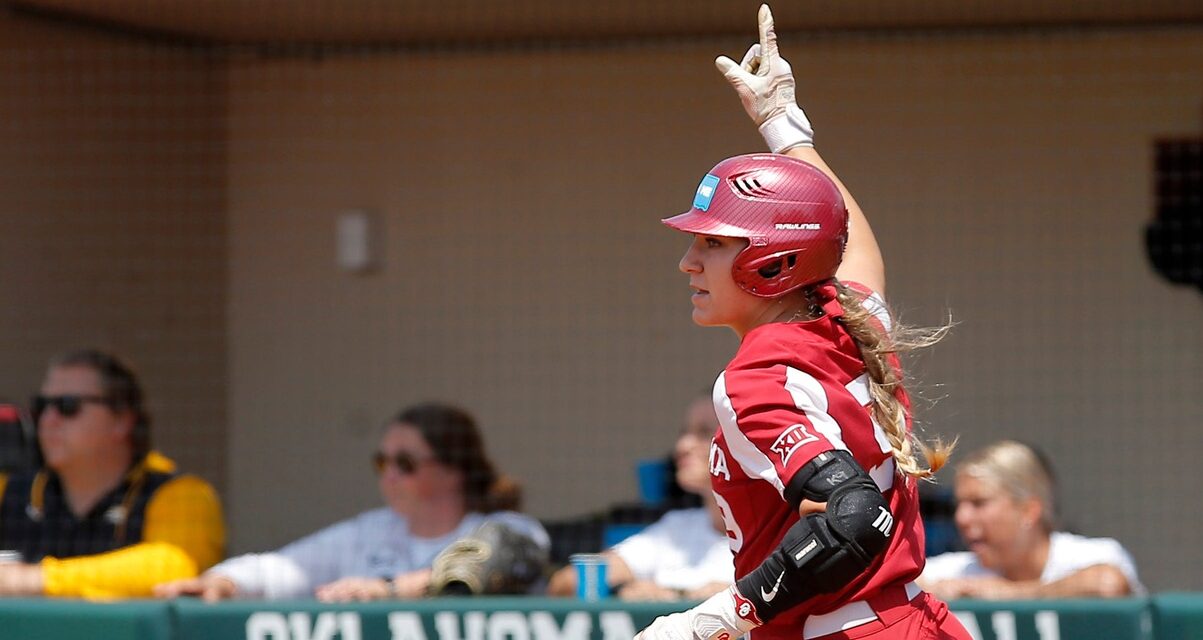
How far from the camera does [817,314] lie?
2.33m

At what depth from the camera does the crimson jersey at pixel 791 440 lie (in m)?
2.14

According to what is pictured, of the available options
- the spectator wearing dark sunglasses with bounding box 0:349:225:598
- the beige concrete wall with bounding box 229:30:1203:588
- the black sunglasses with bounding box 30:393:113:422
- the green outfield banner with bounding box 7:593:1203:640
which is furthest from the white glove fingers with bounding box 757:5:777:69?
the beige concrete wall with bounding box 229:30:1203:588

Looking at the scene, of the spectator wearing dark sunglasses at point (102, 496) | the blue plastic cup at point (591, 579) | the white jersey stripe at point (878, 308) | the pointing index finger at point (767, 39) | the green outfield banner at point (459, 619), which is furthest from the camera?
the spectator wearing dark sunglasses at point (102, 496)

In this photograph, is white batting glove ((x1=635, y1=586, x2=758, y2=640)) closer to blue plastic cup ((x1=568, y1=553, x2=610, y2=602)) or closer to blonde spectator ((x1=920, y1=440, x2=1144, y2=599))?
blue plastic cup ((x1=568, y1=553, x2=610, y2=602))

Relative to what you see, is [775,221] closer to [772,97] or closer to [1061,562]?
[772,97]

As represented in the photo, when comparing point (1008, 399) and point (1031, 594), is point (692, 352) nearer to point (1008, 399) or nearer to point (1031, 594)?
point (1008, 399)

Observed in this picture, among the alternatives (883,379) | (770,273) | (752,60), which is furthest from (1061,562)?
(770,273)

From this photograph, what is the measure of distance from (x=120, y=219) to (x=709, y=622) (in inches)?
184

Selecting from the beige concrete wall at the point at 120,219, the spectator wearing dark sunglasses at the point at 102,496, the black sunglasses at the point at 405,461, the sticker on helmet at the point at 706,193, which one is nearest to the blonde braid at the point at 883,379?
the sticker on helmet at the point at 706,193

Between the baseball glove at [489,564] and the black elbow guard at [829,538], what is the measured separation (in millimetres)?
1965

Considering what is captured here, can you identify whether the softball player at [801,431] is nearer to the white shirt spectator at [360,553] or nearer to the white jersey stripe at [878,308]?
the white jersey stripe at [878,308]

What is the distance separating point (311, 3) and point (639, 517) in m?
2.07

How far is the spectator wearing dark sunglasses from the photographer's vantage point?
4.32 metres

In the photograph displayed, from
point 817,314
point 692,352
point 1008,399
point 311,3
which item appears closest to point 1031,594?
point 817,314
